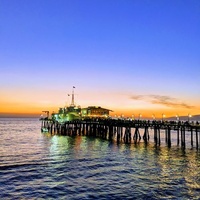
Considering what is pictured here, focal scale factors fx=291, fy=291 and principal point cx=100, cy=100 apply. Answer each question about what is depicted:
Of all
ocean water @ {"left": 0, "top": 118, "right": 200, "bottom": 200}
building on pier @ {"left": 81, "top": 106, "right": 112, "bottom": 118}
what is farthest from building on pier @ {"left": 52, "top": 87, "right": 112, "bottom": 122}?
ocean water @ {"left": 0, "top": 118, "right": 200, "bottom": 200}

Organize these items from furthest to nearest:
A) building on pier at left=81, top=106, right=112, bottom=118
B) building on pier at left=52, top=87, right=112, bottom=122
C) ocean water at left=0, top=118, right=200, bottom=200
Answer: building on pier at left=81, top=106, right=112, bottom=118, building on pier at left=52, top=87, right=112, bottom=122, ocean water at left=0, top=118, right=200, bottom=200

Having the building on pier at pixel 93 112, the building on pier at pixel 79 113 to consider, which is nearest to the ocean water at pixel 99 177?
the building on pier at pixel 79 113

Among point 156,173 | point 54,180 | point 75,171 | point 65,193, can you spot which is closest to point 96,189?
point 65,193

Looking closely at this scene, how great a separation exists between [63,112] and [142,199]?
93863 mm

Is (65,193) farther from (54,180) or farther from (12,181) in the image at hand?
(12,181)

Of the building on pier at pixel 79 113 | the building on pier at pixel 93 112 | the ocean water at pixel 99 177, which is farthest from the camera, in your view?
the building on pier at pixel 93 112

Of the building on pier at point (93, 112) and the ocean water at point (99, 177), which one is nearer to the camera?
the ocean water at point (99, 177)

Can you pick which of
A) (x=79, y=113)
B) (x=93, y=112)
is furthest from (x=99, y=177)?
(x=93, y=112)

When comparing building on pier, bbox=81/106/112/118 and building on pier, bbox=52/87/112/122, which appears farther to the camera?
building on pier, bbox=81/106/112/118

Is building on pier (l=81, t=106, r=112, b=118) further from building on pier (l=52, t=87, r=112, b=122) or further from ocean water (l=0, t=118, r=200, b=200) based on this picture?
ocean water (l=0, t=118, r=200, b=200)

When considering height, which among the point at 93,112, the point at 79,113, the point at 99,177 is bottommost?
the point at 99,177

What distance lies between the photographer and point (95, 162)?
1556 inches

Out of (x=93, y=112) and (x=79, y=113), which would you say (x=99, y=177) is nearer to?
(x=79, y=113)

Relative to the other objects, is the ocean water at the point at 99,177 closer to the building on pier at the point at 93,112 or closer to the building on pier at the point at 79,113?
the building on pier at the point at 79,113
